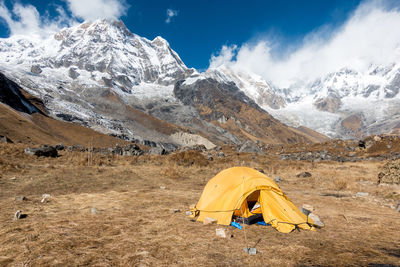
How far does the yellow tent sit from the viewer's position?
794 centimetres

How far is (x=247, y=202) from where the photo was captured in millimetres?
9047

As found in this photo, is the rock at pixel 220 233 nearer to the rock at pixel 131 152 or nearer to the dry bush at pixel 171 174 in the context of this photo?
the dry bush at pixel 171 174

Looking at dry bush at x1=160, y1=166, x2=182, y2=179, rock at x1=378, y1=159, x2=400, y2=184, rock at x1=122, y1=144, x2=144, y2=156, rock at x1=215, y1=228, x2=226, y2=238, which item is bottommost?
rock at x1=215, y1=228, x2=226, y2=238

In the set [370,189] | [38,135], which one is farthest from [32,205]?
[38,135]

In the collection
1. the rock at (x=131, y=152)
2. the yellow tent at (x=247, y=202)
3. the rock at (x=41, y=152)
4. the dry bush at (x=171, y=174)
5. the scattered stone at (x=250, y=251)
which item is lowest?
the scattered stone at (x=250, y=251)

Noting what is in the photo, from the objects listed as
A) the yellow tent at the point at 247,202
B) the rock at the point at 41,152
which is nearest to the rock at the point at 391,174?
the yellow tent at the point at 247,202

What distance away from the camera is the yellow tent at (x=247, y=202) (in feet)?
26.1

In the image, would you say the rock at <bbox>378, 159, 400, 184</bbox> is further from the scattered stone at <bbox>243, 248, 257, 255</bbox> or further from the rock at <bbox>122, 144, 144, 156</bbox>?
the rock at <bbox>122, 144, 144, 156</bbox>

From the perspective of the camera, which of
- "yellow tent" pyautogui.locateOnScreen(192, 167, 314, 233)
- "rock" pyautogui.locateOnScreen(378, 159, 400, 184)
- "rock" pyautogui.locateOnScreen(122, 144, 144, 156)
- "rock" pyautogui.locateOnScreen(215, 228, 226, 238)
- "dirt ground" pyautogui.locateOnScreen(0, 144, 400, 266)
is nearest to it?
"dirt ground" pyautogui.locateOnScreen(0, 144, 400, 266)

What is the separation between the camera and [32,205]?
30.8ft

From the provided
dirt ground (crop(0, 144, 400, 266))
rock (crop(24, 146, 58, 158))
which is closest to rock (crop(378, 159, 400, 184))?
dirt ground (crop(0, 144, 400, 266))

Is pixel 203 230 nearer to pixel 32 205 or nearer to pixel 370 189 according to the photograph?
pixel 32 205

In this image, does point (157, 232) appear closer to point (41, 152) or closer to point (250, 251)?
point (250, 251)

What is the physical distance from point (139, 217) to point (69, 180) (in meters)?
7.98
